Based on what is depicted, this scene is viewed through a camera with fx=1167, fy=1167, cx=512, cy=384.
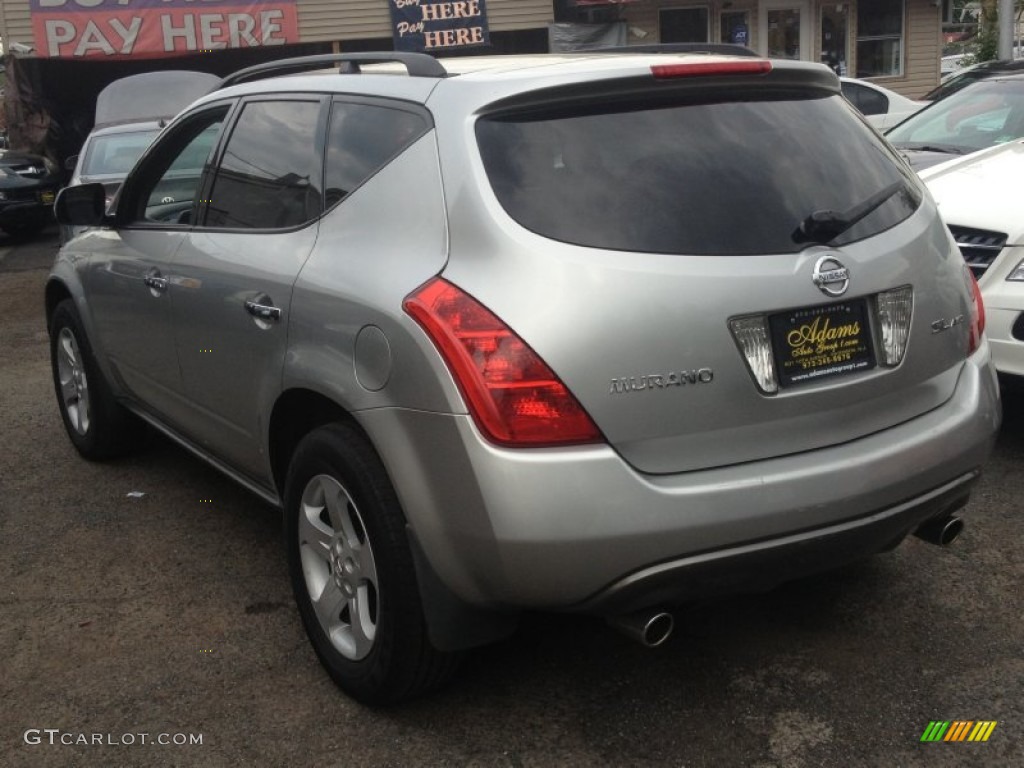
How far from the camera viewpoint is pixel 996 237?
15.9 feet

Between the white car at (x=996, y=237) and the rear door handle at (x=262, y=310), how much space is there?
9.60 ft

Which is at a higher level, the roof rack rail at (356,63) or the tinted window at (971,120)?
the roof rack rail at (356,63)

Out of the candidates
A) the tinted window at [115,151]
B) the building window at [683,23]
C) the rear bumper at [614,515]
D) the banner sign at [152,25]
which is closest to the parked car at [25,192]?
the banner sign at [152,25]

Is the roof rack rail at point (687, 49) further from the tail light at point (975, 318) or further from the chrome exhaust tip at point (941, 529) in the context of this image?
the chrome exhaust tip at point (941, 529)

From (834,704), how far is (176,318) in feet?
8.24

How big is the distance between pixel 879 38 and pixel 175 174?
788 inches

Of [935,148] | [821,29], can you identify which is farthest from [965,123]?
[821,29]

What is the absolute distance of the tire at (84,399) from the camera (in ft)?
17.1

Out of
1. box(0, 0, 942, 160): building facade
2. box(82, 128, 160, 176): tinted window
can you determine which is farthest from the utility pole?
box(82, 128, 160, 176): tinted window

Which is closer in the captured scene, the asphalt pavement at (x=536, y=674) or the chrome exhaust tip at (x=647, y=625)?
the chrome exhaust tip at (x=647, y=625)

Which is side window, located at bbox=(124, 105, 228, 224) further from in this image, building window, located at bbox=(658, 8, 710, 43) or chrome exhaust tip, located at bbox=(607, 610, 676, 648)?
building window, located at bbox=(658, 8, 710, 43)

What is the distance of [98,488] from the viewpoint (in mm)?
5164

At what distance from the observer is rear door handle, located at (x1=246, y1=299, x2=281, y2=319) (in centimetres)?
336

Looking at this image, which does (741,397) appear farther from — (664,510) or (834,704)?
(834,704)
